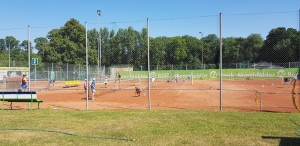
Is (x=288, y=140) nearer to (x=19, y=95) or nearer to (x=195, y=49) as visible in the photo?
(x=19, y=95)

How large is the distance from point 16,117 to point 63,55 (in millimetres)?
53071

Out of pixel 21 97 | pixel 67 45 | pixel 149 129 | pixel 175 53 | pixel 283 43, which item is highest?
pixel 67 45

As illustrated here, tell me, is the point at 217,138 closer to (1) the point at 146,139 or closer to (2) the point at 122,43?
(1) the point at 146,139

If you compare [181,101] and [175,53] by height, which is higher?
[175,53]

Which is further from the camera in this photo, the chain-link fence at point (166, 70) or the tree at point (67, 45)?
the tree at point (67, 45)

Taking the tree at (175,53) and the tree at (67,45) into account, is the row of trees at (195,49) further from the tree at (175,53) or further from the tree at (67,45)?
the tree at (67,45)

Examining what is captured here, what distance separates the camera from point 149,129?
9500 mm

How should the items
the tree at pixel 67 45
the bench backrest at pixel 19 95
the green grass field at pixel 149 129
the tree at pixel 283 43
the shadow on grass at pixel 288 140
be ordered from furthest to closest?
the tree at pixel 67 45 → the bench backrest at pixel 19 95 → the tree at pixel 283 43 → the green grass field at pixel 149 129 → the shadow on grass at pixel 288 140

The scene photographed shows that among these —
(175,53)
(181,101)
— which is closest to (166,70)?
(175,53)

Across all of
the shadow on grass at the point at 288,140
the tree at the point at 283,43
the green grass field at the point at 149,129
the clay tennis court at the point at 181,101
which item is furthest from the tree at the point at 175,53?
the shadow on grass at the point at 288,140

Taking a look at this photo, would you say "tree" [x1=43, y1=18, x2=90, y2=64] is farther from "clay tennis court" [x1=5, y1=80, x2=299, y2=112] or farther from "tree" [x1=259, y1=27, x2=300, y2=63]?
"tree" [x1=259, y1=27, x2=300, y2=63]

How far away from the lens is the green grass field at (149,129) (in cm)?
796

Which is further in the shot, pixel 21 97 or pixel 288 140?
pixel 21 97

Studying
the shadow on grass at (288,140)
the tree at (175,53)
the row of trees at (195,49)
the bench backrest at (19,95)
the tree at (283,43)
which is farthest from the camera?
the tree at (175,53)
